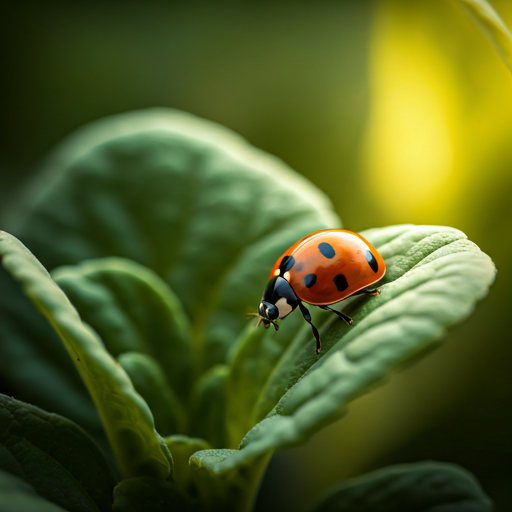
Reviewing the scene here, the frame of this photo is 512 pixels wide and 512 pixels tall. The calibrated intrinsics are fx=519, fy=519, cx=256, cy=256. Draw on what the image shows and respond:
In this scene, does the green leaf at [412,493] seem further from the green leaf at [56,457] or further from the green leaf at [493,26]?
the green leaf at [493,26]

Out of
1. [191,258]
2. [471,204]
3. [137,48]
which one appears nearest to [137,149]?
[191,258]

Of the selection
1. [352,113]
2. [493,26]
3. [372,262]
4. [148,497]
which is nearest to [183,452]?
[148,497]

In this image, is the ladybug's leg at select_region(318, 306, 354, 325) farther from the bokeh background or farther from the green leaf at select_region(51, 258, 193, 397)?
the bokeh background

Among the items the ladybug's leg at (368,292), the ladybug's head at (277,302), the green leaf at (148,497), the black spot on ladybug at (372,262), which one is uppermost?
the black spot on ladybug at (372,262)

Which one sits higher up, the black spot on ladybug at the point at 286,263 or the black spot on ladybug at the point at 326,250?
the black spot on ladybug at the point at 326,250

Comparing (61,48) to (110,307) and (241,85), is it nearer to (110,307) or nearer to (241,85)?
(241,85)

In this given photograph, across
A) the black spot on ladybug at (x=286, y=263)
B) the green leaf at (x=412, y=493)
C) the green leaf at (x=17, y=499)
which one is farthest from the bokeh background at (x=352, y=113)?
the green leaf at (x=17, y=499)

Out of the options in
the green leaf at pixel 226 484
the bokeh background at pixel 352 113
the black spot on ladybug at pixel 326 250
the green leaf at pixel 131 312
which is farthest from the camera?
the bokeh background at pixel 352 113

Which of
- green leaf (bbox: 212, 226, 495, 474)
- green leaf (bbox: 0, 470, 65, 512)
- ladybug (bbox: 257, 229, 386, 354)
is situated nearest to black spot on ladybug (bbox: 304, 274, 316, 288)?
ladybug (bbox: 257, 229, 386, 354)
